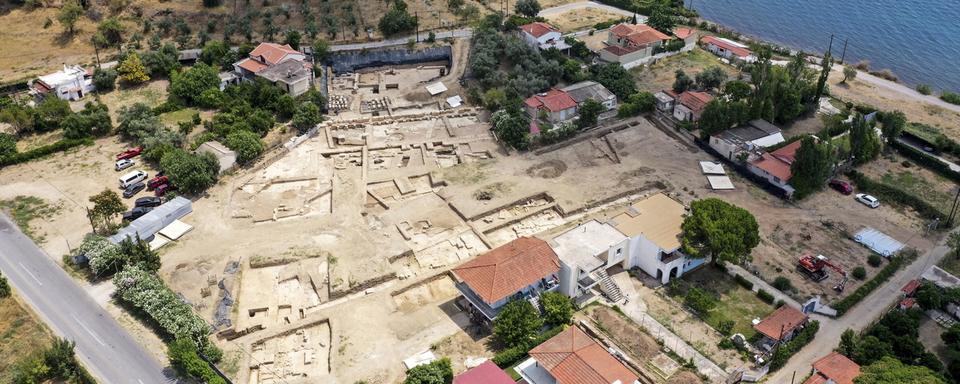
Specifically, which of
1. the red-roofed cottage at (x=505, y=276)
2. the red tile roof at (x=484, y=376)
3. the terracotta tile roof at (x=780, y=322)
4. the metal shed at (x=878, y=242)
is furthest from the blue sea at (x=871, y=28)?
the red tile roof at (x=484, y=376)

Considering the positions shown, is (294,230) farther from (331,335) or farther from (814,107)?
(814,107)

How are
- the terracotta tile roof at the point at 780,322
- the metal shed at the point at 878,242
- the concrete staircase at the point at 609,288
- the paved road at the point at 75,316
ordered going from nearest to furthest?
the paved road at the point at 75,316 → the terracotta tile roof at the point at 780,322 → the concrete staircase at the point at 609,288 → the metal shed at the point at 878,242

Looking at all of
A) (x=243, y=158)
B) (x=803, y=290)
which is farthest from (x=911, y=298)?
(x=243, y=158)

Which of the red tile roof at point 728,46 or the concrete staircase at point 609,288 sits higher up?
the red tile roof at point 728,46

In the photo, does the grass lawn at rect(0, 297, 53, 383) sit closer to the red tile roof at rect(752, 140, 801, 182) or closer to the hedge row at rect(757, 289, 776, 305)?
the hedge row at rect(757, 289, 776, 305)

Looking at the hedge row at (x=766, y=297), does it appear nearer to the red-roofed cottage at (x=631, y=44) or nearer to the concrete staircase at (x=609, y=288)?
the concrete staircase at (x=609, y=288)
